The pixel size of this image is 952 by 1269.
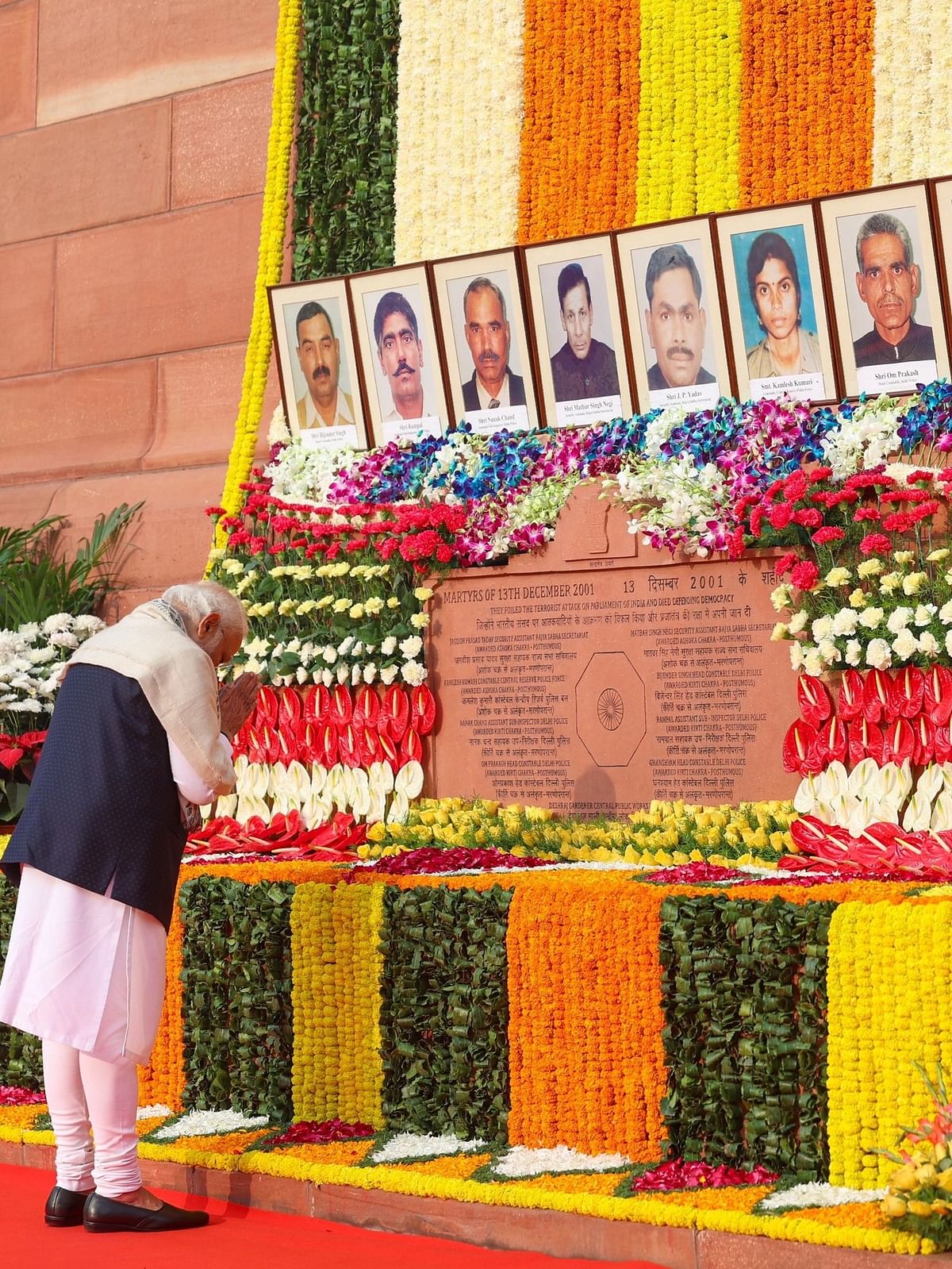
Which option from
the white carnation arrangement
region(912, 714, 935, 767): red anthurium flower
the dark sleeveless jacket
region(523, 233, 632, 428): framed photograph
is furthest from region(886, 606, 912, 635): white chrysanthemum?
the white carnation arrangement

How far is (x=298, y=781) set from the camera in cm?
717

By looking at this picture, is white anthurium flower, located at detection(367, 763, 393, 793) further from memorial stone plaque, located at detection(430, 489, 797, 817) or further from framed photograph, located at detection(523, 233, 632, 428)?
framed photograph, located at detection(523, 233, 632, 428)

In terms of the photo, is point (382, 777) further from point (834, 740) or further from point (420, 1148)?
point (420, 1148)

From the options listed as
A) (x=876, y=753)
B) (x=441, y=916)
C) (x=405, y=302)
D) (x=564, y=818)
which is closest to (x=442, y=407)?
(x=405, y=302)

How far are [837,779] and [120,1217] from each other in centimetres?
294

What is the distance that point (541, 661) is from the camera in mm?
6664

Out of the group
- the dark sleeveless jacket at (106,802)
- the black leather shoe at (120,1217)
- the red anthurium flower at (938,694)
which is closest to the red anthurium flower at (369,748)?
the red anthurium flower at (938,694)

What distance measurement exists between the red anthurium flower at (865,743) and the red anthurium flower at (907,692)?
93 mm

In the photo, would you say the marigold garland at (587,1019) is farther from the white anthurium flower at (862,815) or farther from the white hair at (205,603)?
the white anthurium flower at (862,815)

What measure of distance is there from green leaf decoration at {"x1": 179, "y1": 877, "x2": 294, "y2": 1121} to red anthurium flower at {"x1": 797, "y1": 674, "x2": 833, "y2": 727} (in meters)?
2.04

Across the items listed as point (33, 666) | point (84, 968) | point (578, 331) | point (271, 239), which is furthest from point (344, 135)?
point (84, 968)

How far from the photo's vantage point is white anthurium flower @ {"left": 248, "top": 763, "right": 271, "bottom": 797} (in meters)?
7.23

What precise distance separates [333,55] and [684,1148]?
18.9ft

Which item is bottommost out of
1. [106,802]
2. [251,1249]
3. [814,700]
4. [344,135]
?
[251,1249]
